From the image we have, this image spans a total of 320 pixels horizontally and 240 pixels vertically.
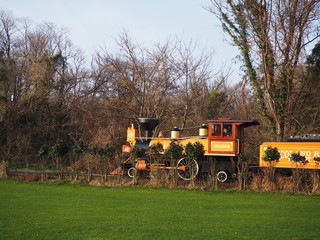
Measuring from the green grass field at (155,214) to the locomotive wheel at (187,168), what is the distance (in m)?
1.96

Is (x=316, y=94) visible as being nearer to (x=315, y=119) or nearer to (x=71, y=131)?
(x=315, y=119)

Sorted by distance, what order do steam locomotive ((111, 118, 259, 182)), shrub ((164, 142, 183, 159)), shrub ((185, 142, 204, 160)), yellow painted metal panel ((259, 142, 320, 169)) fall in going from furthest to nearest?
1. steam locomotive ((111, 118, 259, 182))
2. shrub ((164, 142, 183, 159))
3. shrub ((185, 142, 204, 160))
4. yellow painted metal panel ((259, 142, 320, 169))

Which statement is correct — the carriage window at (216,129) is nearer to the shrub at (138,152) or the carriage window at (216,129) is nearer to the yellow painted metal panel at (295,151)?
the yellow painted metal panel at (295,151)

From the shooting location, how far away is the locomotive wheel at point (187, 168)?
16547 mm

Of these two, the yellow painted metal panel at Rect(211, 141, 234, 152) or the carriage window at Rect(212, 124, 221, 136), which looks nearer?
the yellow painted metal panel at Rect(211, 141, 234, 152)

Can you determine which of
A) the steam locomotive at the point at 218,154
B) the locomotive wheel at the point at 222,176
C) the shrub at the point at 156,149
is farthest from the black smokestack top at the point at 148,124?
the locomotive wheel at the point at 222,176

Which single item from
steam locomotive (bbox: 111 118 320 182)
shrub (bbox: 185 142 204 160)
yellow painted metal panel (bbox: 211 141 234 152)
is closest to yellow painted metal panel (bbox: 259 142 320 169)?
steam locomotive (bbox: 111 118 320 182)

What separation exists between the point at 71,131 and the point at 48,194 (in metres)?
16.9

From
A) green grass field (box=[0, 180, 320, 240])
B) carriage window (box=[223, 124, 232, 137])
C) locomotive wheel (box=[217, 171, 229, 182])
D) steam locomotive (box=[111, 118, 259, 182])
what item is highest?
carriage window (box=[223, 124, 232, 137])

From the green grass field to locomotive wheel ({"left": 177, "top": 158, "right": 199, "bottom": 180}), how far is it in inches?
77.0

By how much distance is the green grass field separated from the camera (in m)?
7.54

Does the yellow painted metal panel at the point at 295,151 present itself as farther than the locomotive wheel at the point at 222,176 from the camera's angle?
No

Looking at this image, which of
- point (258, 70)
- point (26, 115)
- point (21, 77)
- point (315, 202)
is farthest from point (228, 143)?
point (21, 77)

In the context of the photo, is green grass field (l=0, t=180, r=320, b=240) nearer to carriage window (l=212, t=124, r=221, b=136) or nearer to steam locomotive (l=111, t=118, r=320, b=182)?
steam locomotive (l=111, t=118, r=320, b=182)
